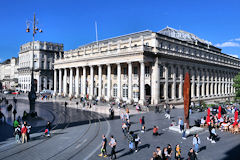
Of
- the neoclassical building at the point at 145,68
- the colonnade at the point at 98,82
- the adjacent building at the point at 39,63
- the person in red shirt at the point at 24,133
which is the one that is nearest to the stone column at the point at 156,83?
the neoclassical building at the point at 145,68

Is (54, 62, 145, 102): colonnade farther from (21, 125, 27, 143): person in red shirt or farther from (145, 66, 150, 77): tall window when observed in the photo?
(21, 125, 27, 143): person in red shirt

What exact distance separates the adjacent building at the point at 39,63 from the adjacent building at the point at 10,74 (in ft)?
51.1

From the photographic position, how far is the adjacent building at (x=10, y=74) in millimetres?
103144

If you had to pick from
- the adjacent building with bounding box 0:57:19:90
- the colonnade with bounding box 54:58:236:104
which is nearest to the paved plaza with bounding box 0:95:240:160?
the colonnade with bounding box 54:58:236:104

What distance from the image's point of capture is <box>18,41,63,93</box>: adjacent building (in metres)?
80.4

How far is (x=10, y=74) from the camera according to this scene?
359 ft

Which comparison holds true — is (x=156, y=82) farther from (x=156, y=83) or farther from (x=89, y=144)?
(x=89, y=144)

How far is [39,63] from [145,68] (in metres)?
54.9

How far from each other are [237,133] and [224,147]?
→ 6.12 meters

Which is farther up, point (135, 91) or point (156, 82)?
point (156, 82)

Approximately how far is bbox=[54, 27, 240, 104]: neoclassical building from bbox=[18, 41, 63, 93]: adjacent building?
20779 mm

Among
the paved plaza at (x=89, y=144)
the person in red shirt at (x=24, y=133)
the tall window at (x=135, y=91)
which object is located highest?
the tall window at (x=135, y=91)

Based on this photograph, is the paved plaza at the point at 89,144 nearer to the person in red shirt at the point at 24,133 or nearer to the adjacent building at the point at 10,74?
the person in red shirt at the point at 24,133

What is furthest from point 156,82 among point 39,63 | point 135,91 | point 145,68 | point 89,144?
point 39,63
